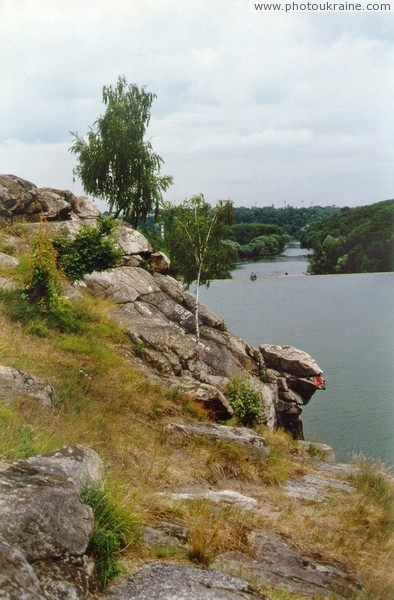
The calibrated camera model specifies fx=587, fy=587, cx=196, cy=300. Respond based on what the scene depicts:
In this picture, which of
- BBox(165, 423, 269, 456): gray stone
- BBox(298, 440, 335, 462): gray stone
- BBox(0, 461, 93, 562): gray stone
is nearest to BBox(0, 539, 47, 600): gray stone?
BBox(0, 461, 93, 562): gray stone

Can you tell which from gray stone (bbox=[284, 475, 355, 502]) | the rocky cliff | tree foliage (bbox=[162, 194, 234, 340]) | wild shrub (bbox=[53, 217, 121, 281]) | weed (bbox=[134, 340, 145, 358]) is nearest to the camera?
the rocky cliff

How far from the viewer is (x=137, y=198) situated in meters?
37.5

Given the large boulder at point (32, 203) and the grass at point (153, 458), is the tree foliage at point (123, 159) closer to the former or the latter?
the large boulder at point (32, 203)

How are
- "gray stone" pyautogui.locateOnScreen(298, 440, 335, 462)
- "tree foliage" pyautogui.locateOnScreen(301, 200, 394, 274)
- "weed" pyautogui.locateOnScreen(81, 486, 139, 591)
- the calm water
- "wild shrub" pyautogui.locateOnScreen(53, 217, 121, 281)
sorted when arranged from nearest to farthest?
"weed" pyautogui.locateOnScreen(81, 486, 139, 591) → "wild shrub" pyautogui.locateOnScreen(53, 217, 121, 281) → "gray stone" pyautogui.locateOnScreen(298, 440, 335, 462) → the calm water → "tree foliage" pyautogui.locateOnScreen(301, 200, 394, 274)

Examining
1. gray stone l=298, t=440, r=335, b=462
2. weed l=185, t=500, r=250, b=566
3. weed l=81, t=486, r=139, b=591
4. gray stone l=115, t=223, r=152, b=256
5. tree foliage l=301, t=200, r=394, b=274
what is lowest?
gray stone l=298, t=440, r=335, b=462

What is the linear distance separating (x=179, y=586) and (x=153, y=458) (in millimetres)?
5607

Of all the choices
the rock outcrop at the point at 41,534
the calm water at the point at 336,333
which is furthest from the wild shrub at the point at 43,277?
the calm water at the point at 336,333

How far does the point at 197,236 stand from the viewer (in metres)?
29.7

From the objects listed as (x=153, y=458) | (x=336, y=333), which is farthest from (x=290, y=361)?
(x=336, y=333)

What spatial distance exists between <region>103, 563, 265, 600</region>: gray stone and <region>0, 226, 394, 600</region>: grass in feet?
0.71

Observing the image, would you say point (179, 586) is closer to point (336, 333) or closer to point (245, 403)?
point (245, 403)

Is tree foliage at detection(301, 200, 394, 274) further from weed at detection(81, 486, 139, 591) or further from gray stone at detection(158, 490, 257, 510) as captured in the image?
weed at detection(81, 486, 139, 591)

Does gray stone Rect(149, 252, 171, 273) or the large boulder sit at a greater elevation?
the large boulder

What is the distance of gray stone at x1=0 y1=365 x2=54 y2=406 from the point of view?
33.8 ft
